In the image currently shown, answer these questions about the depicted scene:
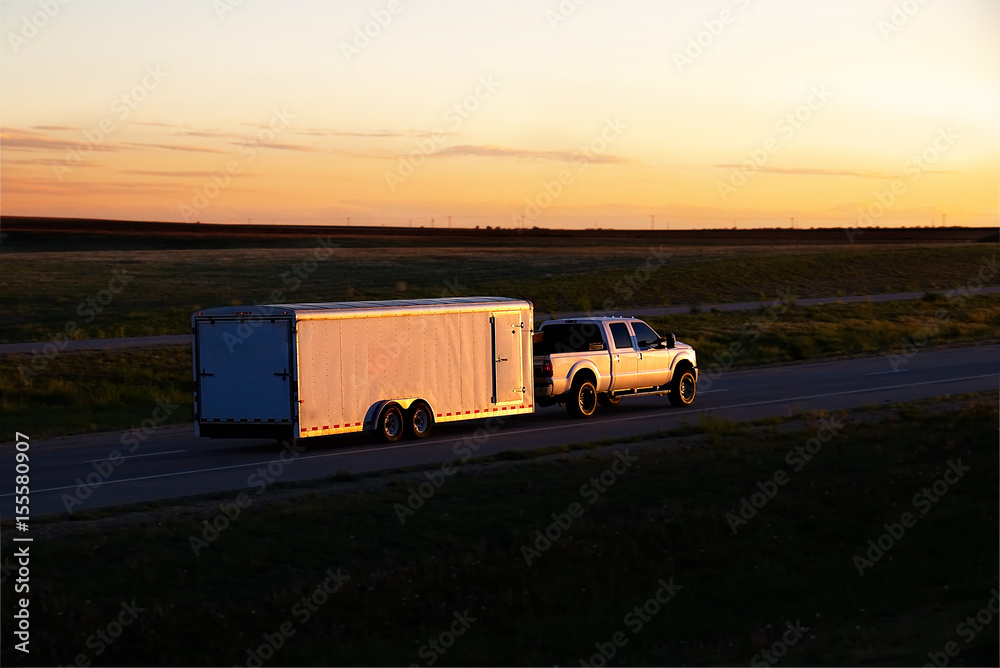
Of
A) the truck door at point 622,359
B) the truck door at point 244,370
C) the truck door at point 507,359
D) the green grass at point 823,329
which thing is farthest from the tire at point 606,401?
the green grass at point 823,329

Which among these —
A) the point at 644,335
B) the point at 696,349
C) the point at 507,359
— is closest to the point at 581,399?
the point at 507,359

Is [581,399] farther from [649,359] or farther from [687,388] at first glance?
[687,388]

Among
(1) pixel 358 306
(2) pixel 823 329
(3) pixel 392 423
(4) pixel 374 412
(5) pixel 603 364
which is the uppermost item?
(1) pixel 358 306

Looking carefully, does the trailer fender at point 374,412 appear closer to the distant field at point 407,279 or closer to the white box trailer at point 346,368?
the white box trailer at point 346,368

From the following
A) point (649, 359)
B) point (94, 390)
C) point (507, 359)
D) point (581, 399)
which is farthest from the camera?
point (94, 390)

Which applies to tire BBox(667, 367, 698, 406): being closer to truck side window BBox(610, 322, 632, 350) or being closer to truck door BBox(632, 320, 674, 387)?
truck door BBox(632, 320, 674, 387)

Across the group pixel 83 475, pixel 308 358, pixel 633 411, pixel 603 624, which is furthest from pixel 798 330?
pixel 603 624

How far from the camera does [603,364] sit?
2462 centimetres

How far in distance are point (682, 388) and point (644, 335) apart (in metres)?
1.41

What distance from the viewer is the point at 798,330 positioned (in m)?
42.8

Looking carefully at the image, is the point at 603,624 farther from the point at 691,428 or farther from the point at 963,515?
the point at 691,428

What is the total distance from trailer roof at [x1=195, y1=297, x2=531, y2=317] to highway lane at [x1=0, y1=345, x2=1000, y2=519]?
2285 mm

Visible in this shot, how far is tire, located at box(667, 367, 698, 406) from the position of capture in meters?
26.0

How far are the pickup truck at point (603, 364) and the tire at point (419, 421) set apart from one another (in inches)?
110
